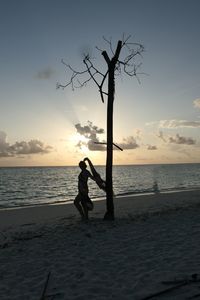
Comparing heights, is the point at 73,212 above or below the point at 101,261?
below

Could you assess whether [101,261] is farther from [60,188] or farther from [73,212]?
[60,188]

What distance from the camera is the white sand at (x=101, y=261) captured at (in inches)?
240

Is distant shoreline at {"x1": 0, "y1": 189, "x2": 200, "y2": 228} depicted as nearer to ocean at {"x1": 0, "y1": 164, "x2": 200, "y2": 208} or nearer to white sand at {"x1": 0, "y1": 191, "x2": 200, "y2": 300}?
white sand at {"x1": 0, "y1": 191, "x2": 200, "y2": 300}

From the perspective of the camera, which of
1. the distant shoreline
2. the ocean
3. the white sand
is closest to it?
the white sand

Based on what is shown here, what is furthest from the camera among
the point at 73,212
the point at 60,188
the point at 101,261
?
the point at 60,188

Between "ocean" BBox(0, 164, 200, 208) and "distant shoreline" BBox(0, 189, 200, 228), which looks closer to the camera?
"distant shoreline" BBox(0, 189, 200, 228)

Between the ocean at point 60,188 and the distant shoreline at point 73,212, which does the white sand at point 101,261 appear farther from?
the ocean at point 60,188

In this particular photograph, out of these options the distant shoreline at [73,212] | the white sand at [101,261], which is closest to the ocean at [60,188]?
the distant shoreline at [73,212]

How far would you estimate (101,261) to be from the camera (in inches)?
307

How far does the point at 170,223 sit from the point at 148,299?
6929 millimetres

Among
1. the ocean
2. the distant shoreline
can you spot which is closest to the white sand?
the distant shoreline

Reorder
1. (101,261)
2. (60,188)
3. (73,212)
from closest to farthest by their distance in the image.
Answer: (101,261) → (73,212) → (60,188)

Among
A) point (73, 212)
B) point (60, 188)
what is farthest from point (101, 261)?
point (60, 188)

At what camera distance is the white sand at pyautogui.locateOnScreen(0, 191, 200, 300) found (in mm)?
6094
